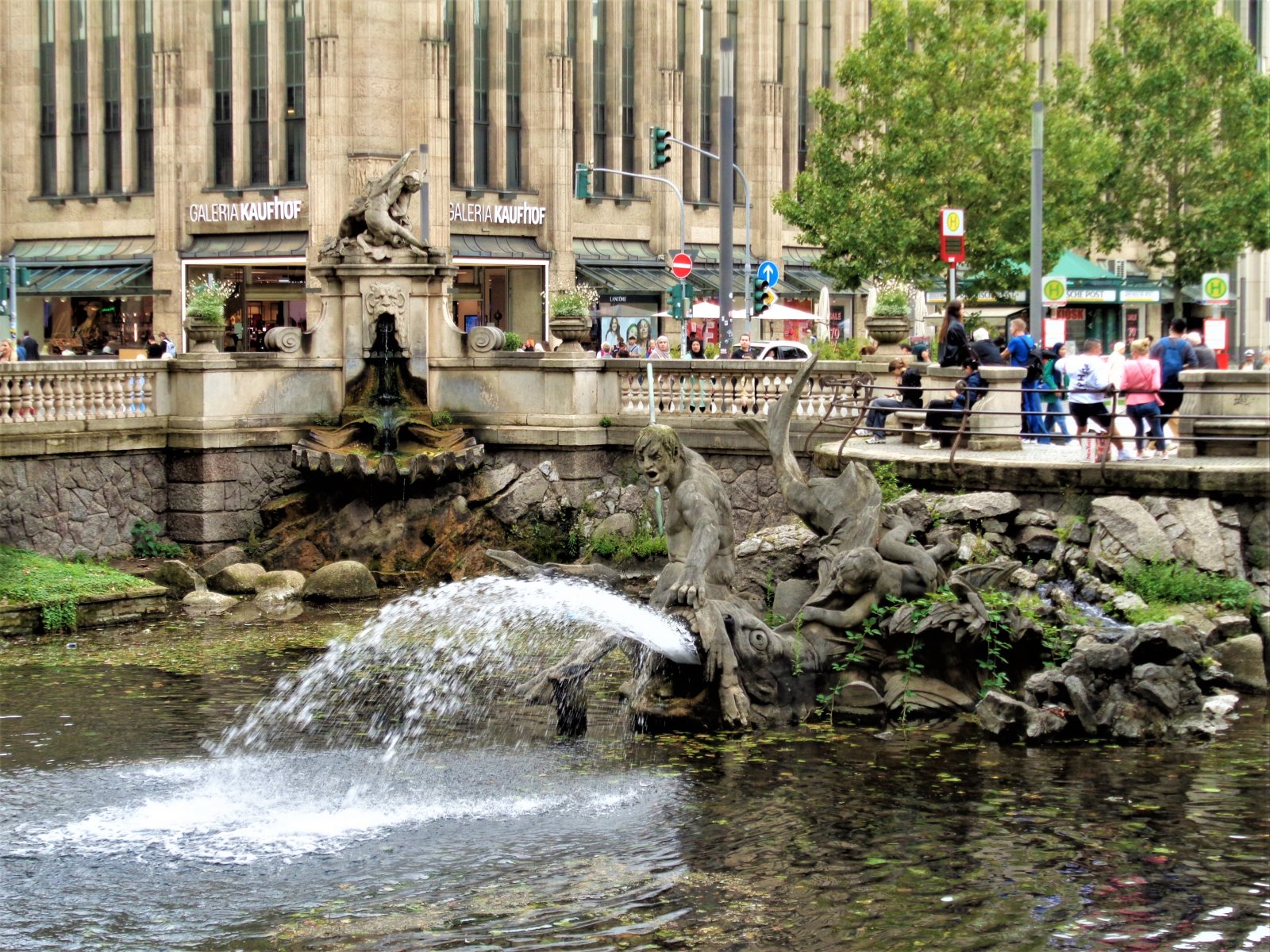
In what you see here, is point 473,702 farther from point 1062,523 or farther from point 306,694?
point 1062,523

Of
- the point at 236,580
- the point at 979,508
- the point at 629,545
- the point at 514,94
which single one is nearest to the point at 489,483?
the point at 629,545

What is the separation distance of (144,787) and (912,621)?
674cm

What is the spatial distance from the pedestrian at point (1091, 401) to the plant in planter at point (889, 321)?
2.39 meters

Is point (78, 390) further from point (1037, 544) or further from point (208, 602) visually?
point (1037, 544)

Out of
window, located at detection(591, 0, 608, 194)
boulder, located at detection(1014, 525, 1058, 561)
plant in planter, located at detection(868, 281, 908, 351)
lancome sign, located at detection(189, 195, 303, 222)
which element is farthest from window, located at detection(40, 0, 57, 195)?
boulder, located at detection(1014, 525, 1058, 561)

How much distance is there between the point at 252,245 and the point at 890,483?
110 ft

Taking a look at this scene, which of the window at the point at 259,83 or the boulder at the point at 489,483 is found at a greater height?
the window at the point at 259,83

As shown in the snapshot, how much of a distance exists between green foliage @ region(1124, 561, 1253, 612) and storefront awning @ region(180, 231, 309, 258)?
34.7m

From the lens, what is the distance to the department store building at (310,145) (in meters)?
50.6

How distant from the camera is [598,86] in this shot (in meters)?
55.8

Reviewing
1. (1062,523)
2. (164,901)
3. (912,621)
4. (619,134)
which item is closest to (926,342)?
(1062,523)

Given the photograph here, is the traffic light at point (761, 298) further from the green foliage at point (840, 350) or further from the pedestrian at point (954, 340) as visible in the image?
the pedestrian at point (954, 340)

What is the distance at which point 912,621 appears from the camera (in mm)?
17344

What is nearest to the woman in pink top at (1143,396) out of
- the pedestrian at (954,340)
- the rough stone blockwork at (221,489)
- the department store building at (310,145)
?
the pedestrian at (954,340)
